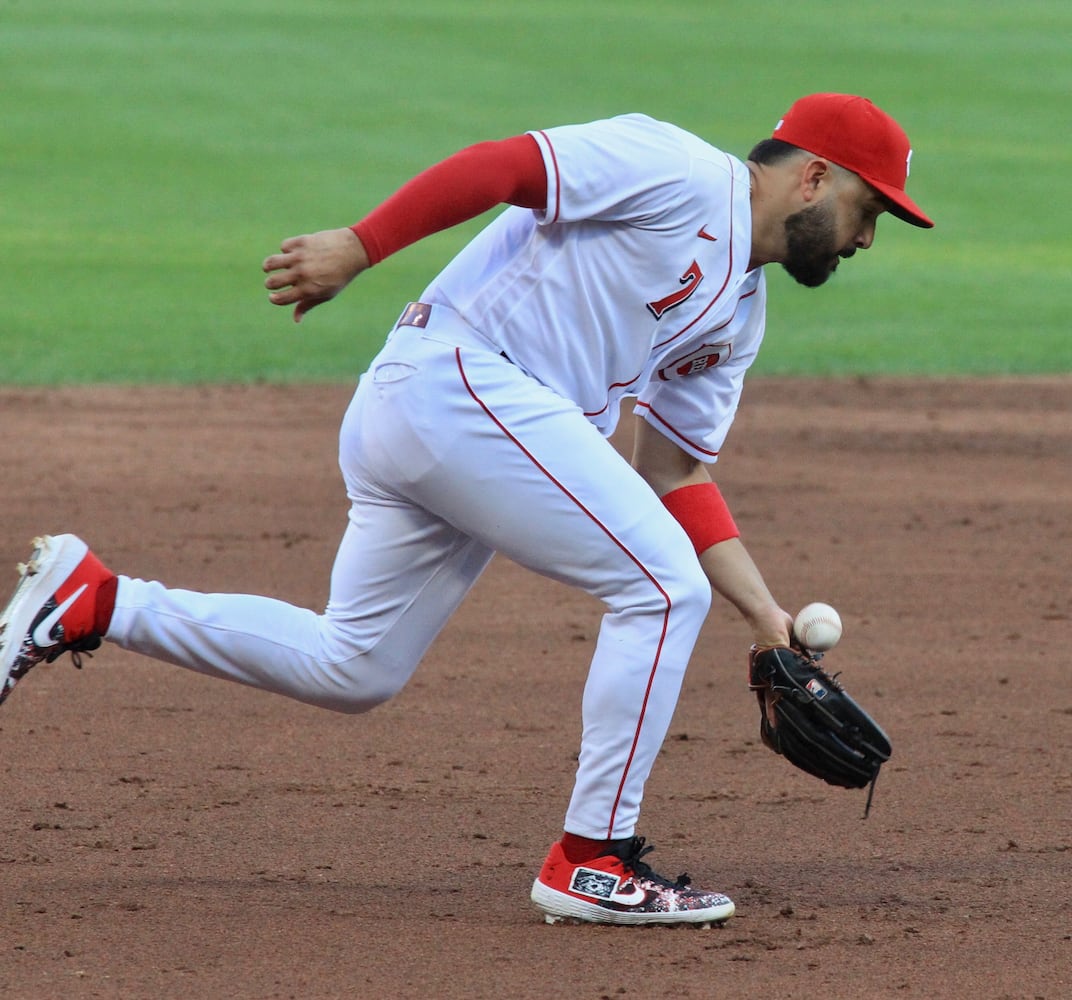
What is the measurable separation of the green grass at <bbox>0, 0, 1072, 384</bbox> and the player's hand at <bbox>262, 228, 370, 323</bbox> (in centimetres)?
933

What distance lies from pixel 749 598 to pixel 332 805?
1.26m

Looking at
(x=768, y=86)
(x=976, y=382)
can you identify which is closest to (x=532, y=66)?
(x=768, y=86)

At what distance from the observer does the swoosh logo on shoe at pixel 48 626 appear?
3.49 meters

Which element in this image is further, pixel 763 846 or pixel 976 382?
pixel 976 382

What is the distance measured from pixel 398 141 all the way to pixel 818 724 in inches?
832

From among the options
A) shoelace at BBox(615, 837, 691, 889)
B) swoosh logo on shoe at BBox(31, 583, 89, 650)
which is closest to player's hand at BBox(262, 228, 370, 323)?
swoosh logo on shoe at BBox(31, 583, 89, 650)

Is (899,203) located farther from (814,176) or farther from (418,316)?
(418,316)

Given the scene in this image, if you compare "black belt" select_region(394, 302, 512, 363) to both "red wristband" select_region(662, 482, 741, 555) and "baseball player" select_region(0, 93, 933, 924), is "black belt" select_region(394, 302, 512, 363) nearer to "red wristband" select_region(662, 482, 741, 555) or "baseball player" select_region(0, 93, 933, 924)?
"baseball player" select_region(0, 93, 933, 924)

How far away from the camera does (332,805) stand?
441 centimetres

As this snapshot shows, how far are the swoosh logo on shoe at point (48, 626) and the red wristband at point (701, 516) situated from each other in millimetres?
1347

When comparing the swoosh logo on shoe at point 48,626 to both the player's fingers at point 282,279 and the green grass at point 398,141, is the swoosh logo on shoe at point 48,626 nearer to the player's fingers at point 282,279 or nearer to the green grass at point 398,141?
the player's fingers at point 282,279

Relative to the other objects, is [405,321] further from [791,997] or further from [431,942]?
[791,997]

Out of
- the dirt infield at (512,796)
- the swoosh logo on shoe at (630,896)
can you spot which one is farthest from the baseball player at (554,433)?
the dirt infield at (512,796)

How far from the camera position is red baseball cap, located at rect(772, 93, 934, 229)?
3.48 metres
